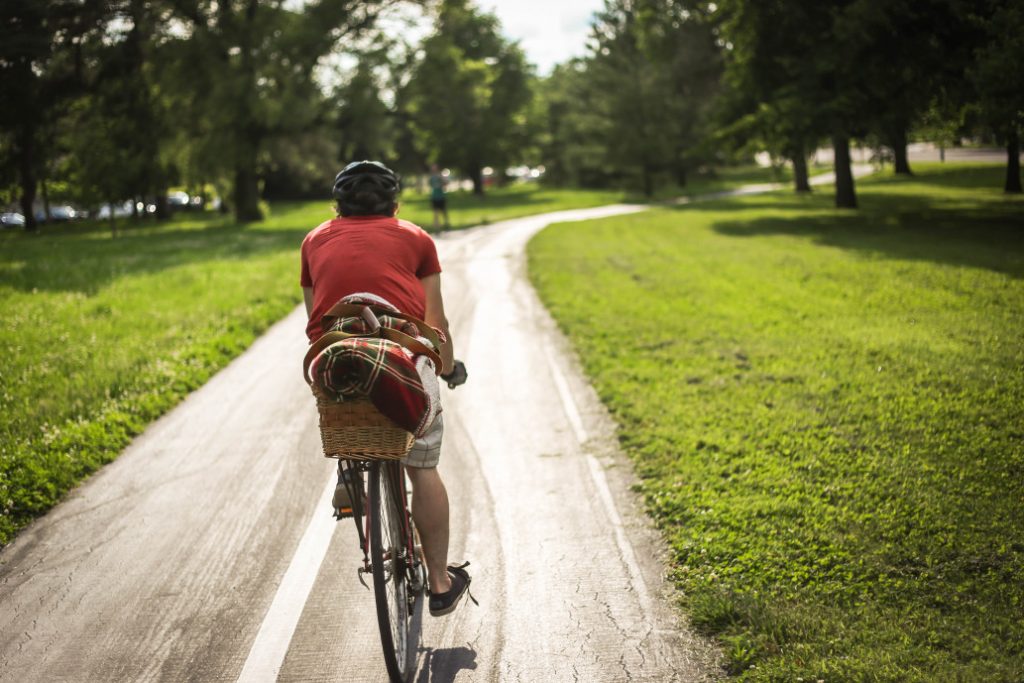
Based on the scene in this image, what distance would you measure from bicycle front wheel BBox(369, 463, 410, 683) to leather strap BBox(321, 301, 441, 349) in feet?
2.00

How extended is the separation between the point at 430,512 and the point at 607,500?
7.36 ft

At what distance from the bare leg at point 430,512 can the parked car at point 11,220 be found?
50419 mm

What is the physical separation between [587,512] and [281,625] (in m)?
2.16

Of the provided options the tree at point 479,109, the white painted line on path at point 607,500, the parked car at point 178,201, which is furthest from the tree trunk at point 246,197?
the white painted line on path at point 607,500

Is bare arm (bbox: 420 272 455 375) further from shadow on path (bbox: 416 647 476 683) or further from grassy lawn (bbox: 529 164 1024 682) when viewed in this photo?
grassy lawn (bbox: 529 164 1024 682)

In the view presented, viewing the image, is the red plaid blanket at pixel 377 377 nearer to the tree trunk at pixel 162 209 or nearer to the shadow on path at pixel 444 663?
the shadow on path at pixel 444 663

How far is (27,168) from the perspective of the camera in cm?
3262

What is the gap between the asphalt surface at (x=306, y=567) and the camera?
391cm

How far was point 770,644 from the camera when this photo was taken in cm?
382

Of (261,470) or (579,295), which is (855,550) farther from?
(579,295)

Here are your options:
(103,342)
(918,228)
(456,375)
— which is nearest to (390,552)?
(456,375)

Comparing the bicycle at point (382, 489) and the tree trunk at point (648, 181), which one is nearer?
the bicycle at point (382, 489)

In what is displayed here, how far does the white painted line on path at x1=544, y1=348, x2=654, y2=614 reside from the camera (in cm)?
449

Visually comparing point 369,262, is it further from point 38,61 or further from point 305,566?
point 38,61
